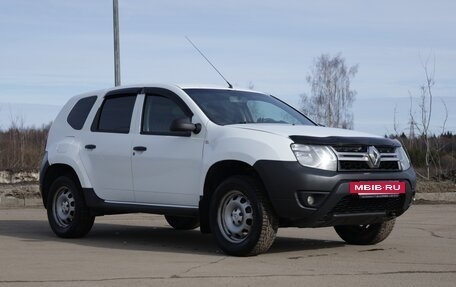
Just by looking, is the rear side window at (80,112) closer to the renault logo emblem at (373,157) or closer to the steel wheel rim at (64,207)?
the steel wheel rim at (64,207)

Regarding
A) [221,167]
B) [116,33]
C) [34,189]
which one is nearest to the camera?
[221,167]

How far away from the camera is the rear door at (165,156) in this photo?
8.77 metres

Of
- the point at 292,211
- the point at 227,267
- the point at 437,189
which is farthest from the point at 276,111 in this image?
the point at 437,189

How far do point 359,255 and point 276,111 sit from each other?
2146mm

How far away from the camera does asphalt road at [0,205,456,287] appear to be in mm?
6926

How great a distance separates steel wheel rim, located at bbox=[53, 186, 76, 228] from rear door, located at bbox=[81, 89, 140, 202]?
582 mm

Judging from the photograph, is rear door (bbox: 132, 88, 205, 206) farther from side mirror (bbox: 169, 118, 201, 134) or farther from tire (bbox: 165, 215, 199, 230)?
tire (bbox: 165, 215, 199, 230)

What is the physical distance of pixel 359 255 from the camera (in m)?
8.61

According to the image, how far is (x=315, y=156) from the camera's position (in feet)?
26.1

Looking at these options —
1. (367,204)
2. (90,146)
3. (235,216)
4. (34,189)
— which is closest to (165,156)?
(235,216)

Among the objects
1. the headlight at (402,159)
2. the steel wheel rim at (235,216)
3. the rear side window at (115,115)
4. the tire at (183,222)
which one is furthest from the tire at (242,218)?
the tire at (183,222)

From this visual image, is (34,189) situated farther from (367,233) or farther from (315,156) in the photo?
(315,156)

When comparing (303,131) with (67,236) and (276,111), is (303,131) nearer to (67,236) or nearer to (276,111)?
(276,111)

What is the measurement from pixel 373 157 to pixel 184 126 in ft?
6.91
